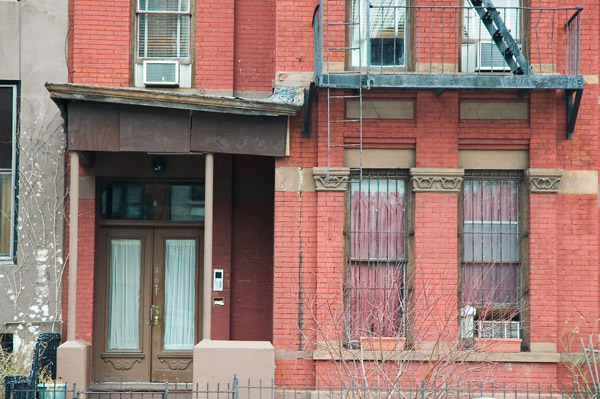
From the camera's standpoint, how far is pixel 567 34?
12578 millimetres

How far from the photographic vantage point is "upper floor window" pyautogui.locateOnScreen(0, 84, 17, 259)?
1354 centimetres

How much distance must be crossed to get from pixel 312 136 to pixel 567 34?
4055 mm

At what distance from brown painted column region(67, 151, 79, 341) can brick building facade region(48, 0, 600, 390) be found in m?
0.04

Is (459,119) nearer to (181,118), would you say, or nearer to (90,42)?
(181,118)

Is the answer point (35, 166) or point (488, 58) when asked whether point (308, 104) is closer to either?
point (488, 58)

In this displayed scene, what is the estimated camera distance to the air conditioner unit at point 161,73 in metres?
13.2

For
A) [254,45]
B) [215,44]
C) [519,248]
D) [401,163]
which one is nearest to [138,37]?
[215,44]

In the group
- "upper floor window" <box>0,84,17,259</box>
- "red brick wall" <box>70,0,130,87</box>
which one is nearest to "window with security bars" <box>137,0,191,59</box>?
"red brick wall" <box>70,0,130,87</box>

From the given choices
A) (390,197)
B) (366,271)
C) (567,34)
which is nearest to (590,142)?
(567,34)

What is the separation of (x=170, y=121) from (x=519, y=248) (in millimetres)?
5433

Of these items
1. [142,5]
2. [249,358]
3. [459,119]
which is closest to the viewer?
[249,358]

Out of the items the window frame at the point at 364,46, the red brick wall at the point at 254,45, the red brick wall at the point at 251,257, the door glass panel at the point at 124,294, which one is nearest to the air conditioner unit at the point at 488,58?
the window frame at the point at 364,46

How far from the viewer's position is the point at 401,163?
41.3ft

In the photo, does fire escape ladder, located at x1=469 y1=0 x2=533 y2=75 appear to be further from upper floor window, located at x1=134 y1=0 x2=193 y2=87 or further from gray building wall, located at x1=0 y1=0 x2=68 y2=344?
gray building wall, located at x1=0 y1=0 x2=68 y2=344
